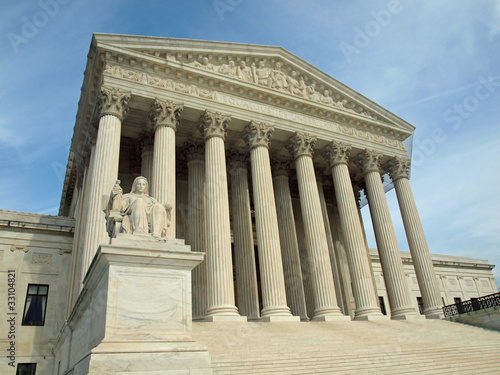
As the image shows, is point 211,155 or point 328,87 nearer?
point 211,155

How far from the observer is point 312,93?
27.5 meters

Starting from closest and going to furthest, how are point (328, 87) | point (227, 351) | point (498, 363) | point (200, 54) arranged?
1. point (227, 351)
2. point (498, 363)
3. point (200, 54)
4. point (328, 87)

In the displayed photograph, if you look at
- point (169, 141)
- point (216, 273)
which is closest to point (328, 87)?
point (169, 141)

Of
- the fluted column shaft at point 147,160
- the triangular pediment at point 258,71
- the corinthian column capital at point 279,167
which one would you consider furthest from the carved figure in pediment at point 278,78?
the fluted column shaft at point 147,160

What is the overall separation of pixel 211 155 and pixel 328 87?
11.6 m

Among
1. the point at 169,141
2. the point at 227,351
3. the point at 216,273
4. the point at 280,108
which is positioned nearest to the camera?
the point at 227,351

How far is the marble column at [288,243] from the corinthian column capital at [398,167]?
8.02m

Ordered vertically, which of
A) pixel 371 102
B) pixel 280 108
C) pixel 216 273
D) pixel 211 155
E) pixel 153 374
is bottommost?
pixel 153 374

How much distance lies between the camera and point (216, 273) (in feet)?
62.2

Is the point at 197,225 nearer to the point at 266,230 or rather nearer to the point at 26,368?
the point at 266,230

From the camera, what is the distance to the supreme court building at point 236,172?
1978 centimetres

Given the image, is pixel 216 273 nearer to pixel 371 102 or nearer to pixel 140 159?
pixel 140 159

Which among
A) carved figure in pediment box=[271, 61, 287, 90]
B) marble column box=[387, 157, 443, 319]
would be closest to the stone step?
marble column box=[387, 157, 443, 319]

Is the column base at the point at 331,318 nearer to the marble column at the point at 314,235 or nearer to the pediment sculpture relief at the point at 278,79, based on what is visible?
the marble column at the point at 314,235
